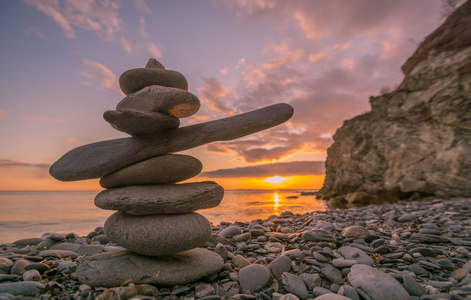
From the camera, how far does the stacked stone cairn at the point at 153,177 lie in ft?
9.24

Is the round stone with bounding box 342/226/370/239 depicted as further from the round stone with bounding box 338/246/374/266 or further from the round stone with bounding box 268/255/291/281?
the round stone with bounding box 268/255/291/281

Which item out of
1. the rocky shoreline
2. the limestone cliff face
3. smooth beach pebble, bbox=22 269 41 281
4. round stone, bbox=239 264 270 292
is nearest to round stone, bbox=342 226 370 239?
the rocky shoreline

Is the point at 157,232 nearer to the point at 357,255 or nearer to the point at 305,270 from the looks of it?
the point at 305,270

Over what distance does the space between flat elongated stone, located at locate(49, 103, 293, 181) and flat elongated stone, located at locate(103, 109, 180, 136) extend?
13 centimetres

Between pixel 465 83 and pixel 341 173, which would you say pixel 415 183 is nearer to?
pixel 465 83

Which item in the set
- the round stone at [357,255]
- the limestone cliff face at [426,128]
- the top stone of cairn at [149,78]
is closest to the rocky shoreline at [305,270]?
the round stone at [357,255]

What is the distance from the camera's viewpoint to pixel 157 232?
2.83 meters

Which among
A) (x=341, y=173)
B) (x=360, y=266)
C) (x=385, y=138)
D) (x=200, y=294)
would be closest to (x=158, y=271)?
(x=200, y=294)

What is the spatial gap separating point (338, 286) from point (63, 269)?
343 centimetres

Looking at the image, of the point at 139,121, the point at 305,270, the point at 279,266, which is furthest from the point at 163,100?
the point at 305,270

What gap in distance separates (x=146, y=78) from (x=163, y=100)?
23.0 inches

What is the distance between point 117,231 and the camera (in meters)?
2.97

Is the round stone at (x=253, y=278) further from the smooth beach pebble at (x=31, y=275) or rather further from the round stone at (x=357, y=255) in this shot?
the smooth beach pebble at (x=31, y=275)

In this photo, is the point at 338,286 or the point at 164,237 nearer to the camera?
the point at 338,286
